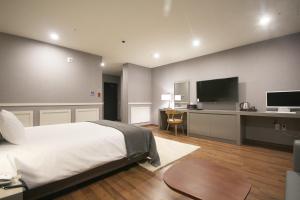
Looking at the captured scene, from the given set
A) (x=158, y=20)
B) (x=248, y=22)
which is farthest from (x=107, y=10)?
(x=248, y=22)

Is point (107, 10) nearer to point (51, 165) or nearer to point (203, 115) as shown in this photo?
point (51, 165)

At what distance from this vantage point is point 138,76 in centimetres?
598

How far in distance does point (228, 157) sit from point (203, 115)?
151 cm

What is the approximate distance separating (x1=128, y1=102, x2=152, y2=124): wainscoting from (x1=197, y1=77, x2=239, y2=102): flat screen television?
2.39 meters

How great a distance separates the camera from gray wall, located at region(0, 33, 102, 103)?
3207mm

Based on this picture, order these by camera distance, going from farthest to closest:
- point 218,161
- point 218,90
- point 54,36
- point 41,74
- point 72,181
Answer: point 218,90
point 41,74
point 54,36
point 218,161
point 72,181

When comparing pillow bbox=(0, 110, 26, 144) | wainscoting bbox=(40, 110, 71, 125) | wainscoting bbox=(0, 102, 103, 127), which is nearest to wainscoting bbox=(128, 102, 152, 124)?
wainscoting bbox=(0, 102, 103, 127)

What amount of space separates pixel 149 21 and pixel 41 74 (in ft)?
9.67

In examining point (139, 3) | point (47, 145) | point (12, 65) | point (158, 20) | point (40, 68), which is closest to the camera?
point (47, 145)

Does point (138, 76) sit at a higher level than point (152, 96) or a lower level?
higher

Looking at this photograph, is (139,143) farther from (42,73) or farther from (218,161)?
(42,73)

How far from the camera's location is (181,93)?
5270mm

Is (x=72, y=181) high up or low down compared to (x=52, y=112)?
down

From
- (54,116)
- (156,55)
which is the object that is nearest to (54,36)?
(54,116)
